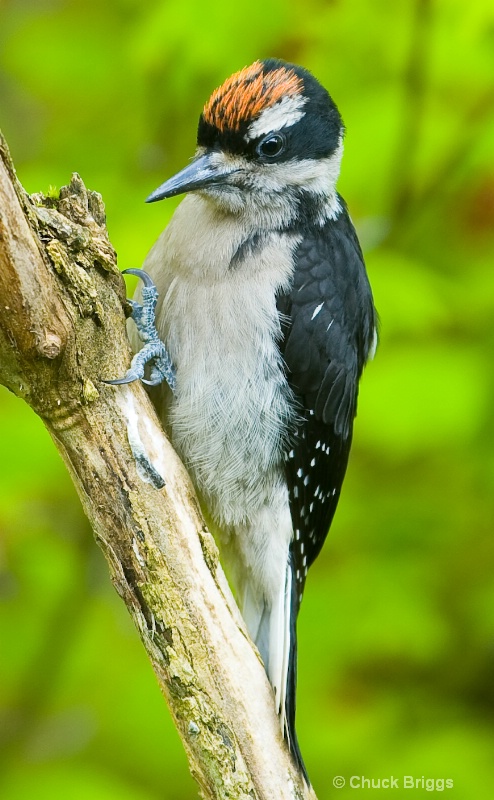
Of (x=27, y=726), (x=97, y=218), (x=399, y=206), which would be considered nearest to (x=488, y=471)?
(x=399, y=206)

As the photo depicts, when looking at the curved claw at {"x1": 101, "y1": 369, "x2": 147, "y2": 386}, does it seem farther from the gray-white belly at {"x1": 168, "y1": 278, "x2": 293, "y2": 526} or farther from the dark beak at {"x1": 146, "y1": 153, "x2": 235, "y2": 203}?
the dark beak at {"x1": 146, "y1": 153, "x2": 235, "y2": 203}

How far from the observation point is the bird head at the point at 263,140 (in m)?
2.77

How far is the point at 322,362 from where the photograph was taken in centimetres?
290

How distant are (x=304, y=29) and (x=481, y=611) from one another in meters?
2.15

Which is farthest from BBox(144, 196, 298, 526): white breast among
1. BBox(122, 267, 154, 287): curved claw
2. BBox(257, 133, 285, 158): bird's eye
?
BBox(257, 133, 285, 158): bird's eye

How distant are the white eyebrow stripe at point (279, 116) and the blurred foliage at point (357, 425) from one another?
27cm

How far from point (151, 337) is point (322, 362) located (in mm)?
592

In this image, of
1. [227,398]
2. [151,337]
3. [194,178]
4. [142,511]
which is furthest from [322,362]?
[142,511]

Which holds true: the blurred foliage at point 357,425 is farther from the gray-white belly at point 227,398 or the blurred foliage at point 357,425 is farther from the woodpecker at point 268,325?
the gray-white belly at point 227,398

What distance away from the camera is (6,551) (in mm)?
3008

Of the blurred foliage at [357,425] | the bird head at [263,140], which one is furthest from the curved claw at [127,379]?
the bird head at [263,140]

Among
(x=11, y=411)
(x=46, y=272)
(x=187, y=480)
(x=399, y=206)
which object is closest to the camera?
(x=46, y=272)

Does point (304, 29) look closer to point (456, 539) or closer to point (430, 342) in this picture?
point (430, 342)

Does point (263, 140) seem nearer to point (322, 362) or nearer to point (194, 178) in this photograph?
point (194, 178)
